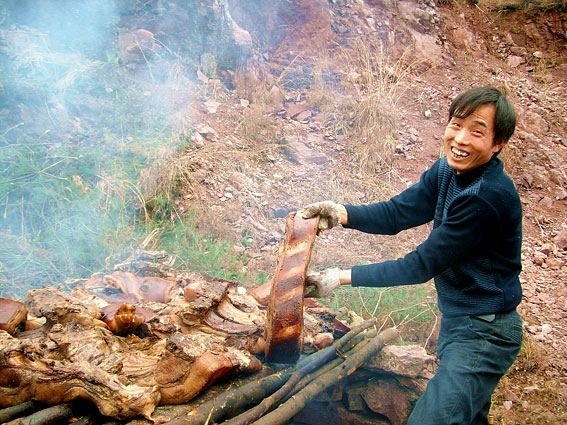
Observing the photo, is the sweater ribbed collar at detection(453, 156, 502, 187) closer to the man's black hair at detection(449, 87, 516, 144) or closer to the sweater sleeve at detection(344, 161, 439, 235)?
the man's black hair at detection(449, 87, 516, 144)

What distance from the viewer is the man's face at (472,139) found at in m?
1.87

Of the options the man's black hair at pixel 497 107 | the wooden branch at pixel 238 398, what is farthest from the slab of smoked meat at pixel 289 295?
the man's black hair at pixel 497 107

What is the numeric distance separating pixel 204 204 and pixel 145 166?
2.38ft

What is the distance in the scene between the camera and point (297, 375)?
6.34ft

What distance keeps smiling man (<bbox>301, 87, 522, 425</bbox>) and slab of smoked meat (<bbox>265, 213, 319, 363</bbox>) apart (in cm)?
14

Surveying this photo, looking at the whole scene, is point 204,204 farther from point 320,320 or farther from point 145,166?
point 320,320

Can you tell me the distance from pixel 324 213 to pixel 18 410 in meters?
1.49

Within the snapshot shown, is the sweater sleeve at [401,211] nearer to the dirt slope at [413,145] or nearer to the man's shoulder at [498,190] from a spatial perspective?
the man's shoulder at [498,190]

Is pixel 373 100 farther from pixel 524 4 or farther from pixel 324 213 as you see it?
pixel 524 4

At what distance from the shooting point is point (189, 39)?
18.6 ft

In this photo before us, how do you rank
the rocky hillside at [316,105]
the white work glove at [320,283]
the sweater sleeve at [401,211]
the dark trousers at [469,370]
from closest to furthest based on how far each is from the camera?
1. the dark trousers at [469,370]
2. the white work glove at [320,283]
3. the sweater sleeve at [401,211]
4. the rocky hillside at [316,105]

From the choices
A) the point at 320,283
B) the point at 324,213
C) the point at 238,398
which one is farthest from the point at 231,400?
the point at 324,213

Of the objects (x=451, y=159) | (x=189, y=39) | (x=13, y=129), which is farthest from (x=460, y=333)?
(x=189, y=39)

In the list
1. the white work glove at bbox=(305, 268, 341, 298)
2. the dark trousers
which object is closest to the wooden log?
the white work glove at bbox=(305, 268, 341, 298)
